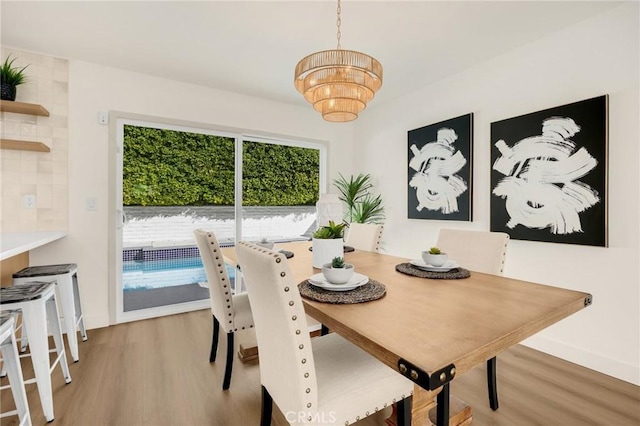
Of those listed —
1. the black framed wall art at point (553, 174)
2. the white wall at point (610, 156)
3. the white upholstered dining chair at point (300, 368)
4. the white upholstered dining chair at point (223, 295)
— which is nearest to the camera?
the white upholstered dining chair at point (300, 368)

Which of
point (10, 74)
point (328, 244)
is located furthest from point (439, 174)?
point (10, 74)

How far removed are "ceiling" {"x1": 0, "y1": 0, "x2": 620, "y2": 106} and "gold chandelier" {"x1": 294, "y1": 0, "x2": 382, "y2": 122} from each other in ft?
1.36

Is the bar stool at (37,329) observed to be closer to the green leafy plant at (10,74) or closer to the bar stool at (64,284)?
the bar stool at (64,284)

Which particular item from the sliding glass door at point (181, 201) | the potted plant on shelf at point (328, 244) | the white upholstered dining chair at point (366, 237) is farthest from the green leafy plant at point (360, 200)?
the potted plant on shelf at point (328, 244)

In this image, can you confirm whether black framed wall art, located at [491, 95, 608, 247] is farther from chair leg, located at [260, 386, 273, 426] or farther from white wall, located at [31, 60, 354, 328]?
white wall, located at [31, 60, 354, 328]

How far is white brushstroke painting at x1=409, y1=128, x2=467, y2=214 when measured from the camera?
3038mm

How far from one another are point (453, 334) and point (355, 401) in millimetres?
434

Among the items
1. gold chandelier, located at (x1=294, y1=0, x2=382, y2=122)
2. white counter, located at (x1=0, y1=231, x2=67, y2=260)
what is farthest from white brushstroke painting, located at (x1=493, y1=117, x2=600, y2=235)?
white counter, located at (x1=0, y1=231, x2=67, y2=260)

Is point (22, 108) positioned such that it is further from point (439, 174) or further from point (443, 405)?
point (439, 174)

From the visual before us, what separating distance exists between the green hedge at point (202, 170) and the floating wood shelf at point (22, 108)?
0.66m

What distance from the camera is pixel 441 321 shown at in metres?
0.96

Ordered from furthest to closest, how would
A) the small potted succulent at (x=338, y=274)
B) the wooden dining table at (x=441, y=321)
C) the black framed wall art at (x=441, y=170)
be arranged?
1. the black framed wall art at (x=441, y=170)
2. the small potted succulent at (x=338, y=274)
3. the wooden dining table at (x=441, y=321)

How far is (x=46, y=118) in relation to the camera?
2674 millimetres

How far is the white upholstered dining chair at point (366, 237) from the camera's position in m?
2.59
